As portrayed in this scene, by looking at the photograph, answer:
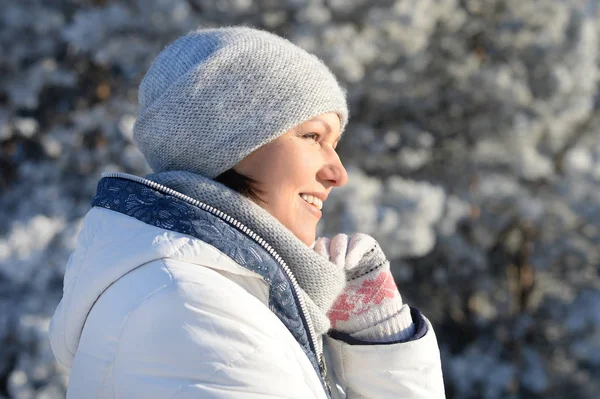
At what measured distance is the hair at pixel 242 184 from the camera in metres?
1.46

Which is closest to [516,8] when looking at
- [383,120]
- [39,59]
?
[383,120]

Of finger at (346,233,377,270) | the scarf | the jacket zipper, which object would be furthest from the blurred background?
the jacket zipper

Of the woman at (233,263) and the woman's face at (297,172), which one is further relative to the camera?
the woman's face at (297,172)

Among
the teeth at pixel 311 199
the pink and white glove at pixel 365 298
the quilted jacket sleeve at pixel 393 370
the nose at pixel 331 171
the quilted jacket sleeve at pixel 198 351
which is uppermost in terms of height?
the nose at pixel 331 171

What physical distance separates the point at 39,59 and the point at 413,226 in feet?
10.0

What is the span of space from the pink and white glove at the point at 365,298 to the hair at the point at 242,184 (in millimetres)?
239

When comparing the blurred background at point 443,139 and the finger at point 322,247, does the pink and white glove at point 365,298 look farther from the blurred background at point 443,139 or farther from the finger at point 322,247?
the blurred background at point 443,139

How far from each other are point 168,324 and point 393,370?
1.96 feet

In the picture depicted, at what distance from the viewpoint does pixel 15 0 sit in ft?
17.6

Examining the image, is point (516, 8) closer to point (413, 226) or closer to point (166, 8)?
point (413, 226)

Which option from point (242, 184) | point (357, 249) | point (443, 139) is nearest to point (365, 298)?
point (357, 249)

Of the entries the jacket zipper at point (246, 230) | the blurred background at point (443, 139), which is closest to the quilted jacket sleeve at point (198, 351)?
the jacket zipper at point (246, 230)

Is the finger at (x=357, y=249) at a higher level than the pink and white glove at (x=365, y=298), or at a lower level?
higher

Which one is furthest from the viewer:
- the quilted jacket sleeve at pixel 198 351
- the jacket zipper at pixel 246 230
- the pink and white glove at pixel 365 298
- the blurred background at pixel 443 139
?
the blurred background at pixel 443 139
